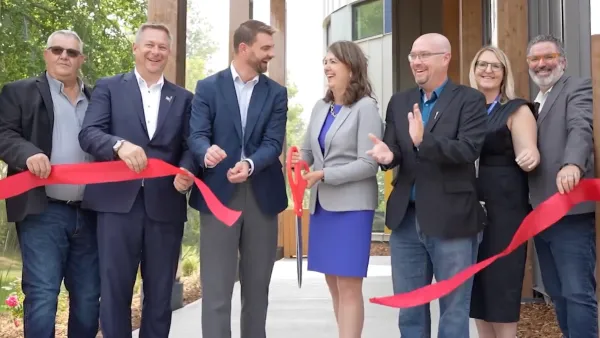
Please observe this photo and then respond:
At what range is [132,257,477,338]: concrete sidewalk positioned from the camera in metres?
5.20

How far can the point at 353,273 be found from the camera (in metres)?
3.51

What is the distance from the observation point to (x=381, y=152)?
3.21m

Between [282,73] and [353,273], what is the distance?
6.01 metres

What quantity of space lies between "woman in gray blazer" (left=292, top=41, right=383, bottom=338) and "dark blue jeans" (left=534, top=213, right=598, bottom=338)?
983mm

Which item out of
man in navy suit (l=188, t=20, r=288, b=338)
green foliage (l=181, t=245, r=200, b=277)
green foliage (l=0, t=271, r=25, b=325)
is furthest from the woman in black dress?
green foliage (l=181, t=245, r=200, b=277)

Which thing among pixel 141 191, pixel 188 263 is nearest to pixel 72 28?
pixel 188 263

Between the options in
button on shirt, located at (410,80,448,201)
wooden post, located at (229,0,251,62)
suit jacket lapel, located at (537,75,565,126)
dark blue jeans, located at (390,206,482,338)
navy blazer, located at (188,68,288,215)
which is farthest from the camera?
wooden post, located at (229,0,251,62)

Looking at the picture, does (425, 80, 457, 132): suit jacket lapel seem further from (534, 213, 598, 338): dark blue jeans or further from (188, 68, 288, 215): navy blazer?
(534, 213, 598, 338): dark blue jeans

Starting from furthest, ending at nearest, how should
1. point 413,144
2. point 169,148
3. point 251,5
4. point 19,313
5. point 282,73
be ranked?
point 282,73
point 251,5
point 19,313
point 169,148
point 413,144

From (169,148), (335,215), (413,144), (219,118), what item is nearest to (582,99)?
(413,144)

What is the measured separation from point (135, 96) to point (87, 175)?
474mm

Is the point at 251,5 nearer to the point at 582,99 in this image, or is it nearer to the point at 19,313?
the point at 19,313

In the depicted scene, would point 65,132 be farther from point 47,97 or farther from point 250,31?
point 250,31

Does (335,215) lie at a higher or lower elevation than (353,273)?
higher
